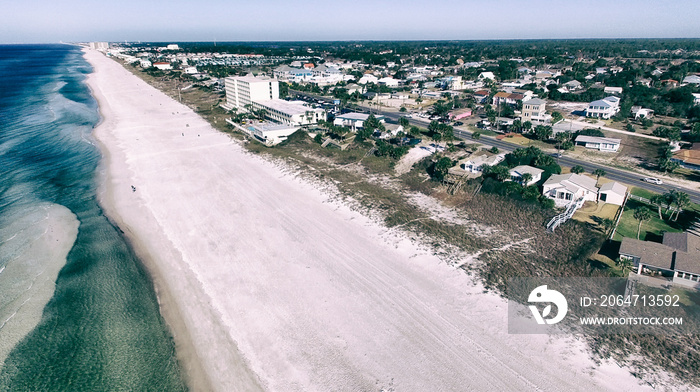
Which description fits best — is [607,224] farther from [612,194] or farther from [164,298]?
[164,298]

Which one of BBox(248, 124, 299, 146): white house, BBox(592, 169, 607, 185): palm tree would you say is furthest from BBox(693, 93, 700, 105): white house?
BBox(248, 124, 299, 146): white house

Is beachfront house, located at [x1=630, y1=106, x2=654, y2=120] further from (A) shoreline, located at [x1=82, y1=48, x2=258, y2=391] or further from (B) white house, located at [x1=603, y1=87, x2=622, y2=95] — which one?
(A) shoreline, located at [x1=82, y1=48, x2=258, y2=391]

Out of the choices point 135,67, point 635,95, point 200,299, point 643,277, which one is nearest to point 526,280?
point 643,277

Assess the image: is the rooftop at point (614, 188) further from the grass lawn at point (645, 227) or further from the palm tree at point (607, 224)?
the palm tree at point (607, 224)

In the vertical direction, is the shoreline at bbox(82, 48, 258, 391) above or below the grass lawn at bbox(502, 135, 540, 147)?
below

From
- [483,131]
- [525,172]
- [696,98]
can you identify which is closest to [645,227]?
[525,172]
